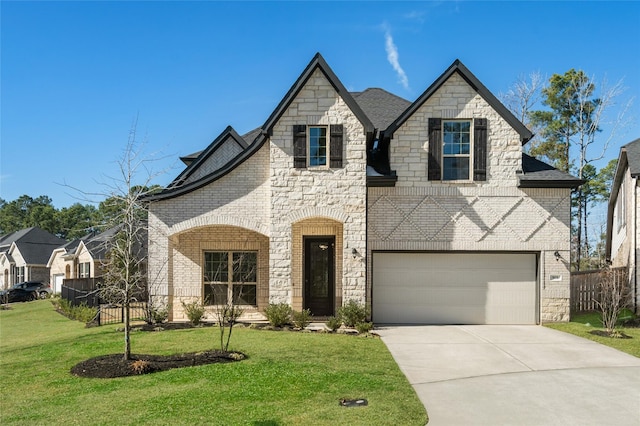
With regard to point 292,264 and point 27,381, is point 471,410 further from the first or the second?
point 292,264

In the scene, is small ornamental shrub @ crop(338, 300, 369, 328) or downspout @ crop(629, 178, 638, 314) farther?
downspout @ crop(629, 178, 638, 314)

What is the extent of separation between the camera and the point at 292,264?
1481 cm

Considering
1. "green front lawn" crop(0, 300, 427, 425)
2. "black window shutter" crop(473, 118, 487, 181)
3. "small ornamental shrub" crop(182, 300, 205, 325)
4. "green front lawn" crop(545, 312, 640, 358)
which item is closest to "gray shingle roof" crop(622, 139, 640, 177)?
"green front lawn" crop(545, 312, 640, 358)

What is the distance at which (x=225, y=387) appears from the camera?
7.81 metres

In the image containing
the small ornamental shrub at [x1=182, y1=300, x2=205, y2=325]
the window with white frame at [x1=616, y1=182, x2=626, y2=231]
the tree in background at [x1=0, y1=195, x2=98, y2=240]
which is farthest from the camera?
the tree in background at [x1=0, y1=195, x2=98, y2=240]

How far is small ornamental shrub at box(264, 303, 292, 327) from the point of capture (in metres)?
13.7

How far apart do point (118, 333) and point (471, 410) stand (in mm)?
9900

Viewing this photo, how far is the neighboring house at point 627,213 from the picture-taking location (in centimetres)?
1678

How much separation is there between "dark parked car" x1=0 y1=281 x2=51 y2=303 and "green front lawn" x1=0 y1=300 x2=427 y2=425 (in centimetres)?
2686

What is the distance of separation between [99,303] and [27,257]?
32.9 metres

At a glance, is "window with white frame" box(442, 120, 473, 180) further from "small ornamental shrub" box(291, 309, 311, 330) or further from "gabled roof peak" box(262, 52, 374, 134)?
"small ornamental shrub" box(291, 309, 311, 330)

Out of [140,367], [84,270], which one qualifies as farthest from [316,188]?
[84,270]

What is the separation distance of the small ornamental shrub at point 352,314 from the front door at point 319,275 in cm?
168

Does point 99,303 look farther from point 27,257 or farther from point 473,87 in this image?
point 27,257
